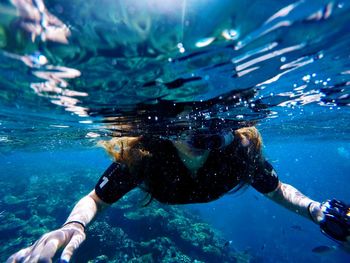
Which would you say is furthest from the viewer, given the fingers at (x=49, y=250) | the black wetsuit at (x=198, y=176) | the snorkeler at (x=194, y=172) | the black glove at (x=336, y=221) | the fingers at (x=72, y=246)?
the black wetsuit at (x=198, y=176)

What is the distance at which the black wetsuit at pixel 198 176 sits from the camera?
5.34 meters

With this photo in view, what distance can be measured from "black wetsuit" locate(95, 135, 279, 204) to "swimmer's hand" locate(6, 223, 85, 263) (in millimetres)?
1377

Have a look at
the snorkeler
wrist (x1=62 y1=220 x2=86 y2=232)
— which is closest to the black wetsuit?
the snorkeler

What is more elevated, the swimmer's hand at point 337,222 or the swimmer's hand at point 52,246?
the swimmer's hand at point 52,246

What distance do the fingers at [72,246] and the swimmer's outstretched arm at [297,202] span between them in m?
3.68

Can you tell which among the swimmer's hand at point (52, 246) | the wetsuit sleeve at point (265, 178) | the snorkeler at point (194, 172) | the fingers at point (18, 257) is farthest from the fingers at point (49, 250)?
the wetsuit sleeve at point (265, 178)

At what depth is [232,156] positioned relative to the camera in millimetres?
5477

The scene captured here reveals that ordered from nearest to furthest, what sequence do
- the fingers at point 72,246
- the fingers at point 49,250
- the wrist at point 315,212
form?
the fingers at point 49,250, the fingers at point 72,246, the wrist at point 315,212

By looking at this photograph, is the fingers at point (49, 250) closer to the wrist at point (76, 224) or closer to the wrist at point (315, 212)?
the wrist at point (76, 224)

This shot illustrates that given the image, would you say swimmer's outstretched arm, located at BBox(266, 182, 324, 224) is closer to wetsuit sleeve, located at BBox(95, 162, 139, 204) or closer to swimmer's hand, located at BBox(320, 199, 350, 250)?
swimmer's hand, located at BBox(320, 199, 350, 250)

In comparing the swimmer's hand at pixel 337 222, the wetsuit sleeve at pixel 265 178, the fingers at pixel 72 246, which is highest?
the wetsuit sleeve at pixel 265 178

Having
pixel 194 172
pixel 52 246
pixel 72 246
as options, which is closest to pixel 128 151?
pixel 194 172

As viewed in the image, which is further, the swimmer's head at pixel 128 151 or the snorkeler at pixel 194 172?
the swimmer's head at pixel 128 151

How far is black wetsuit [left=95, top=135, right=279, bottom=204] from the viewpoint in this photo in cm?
534
